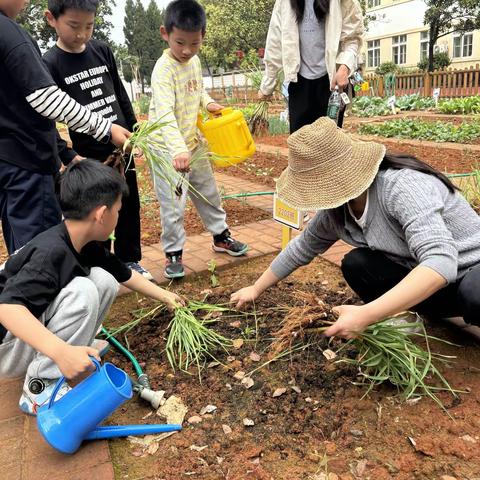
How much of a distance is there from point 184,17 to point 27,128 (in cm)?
117

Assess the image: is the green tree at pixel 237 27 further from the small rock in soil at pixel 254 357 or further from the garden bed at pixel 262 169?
the small rock in soil at pixel 254 357

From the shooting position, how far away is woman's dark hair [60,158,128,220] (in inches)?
71.6

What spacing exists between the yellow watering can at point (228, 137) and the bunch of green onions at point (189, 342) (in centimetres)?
114

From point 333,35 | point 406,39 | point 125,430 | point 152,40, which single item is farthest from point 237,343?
point 152,40

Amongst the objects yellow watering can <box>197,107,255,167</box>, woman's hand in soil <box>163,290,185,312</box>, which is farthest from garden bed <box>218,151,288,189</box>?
woman's hand in soil <box>163,290,185,312</box>

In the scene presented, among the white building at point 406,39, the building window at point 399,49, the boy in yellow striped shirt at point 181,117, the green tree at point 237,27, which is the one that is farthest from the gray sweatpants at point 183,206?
the building window at point 399,49

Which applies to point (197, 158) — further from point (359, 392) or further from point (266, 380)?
point (359, 392)

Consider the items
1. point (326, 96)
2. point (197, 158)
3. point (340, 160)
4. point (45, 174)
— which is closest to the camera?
point (340, 160)

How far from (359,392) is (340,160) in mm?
862

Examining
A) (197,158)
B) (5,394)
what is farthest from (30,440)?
(197,158)

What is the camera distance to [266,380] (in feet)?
6.45

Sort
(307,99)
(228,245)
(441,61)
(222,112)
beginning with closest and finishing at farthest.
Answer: (222,112) < (228,245) < (307,99) < (441,61)

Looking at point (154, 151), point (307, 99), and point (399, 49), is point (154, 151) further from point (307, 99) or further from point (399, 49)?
point (399, 49)

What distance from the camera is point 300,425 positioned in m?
1.71
